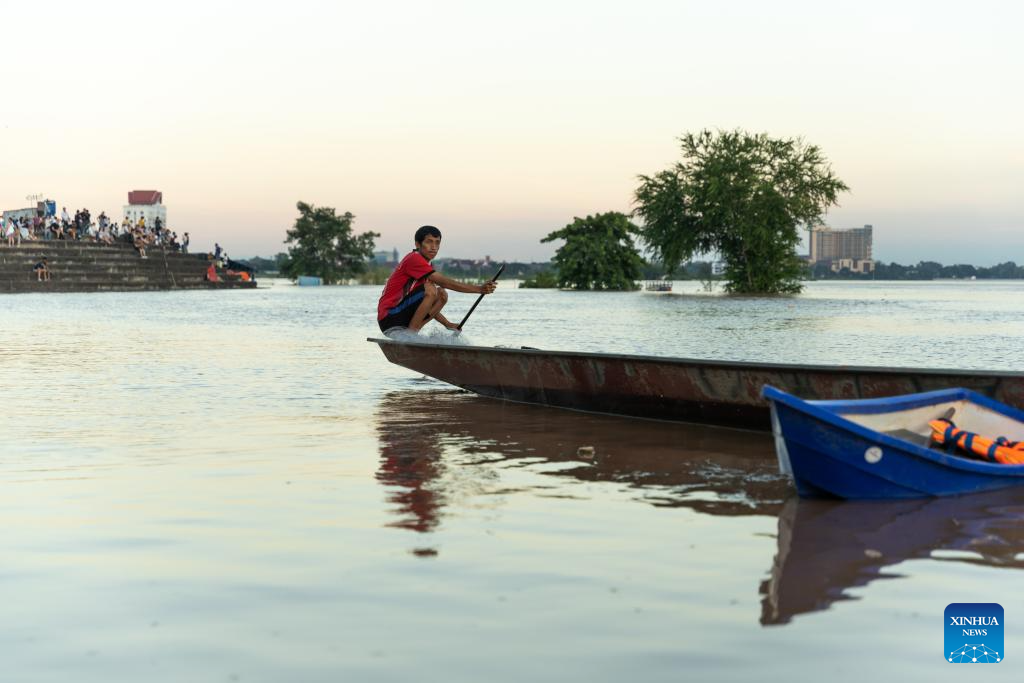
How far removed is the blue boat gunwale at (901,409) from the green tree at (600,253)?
81.1 meters

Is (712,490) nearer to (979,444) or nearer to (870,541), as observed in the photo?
(870,541)

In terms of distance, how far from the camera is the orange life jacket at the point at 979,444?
7152 mm

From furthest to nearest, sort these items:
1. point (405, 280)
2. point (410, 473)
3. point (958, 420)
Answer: point (405, 280), point (958, 420), point (410, 473)

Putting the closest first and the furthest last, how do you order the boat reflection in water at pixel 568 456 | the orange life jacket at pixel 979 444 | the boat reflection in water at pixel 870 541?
the boat reflection in water at pixel 870 541 < the boat reflection in water at pixel 568 456 < the orange life jacket at pixel 979 444

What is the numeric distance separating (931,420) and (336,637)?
5.02 meters

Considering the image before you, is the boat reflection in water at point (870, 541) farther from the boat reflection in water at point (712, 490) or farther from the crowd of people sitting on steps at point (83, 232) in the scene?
the crowd of people sitting on steps at point (83, 232)

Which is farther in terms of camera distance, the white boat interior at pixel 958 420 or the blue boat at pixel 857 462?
the white boat interior at pixel 958 420

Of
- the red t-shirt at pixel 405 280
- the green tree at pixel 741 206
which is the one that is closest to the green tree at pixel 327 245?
the green tree at pixel 741 206

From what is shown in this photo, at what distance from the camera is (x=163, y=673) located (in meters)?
3.63

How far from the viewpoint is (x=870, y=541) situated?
5.61m

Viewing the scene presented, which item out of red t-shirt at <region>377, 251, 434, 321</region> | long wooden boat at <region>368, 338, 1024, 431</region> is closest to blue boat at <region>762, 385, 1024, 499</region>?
long wooden boat at <region>368, 338, 1024, 431</region>

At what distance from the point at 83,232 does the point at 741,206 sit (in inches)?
1538

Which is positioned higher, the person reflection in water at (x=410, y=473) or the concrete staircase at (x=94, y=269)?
the concrete staircase at (x=94, y=269)

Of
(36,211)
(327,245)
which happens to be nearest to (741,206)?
(36,211)
